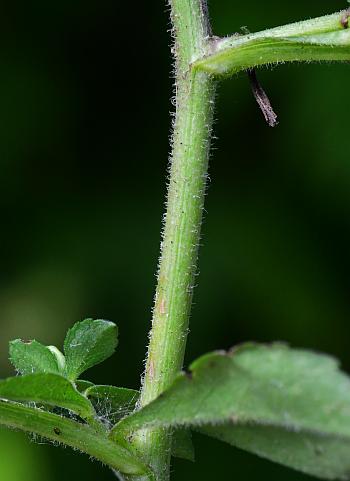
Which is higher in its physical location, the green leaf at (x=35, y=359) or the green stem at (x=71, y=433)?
the green leaf at (x=35, y=359)

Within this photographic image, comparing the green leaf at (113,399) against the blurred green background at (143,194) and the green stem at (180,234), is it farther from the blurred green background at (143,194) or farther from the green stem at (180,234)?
the blurred green background at (143,194)

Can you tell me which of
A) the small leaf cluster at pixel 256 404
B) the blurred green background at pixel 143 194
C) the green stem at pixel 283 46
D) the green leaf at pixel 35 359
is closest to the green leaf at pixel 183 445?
the small leaf cluster at pixel 256 404

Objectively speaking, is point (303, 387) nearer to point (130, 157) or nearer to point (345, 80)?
point (345, 80)

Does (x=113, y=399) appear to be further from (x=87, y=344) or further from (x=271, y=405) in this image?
(x=271, y=405)

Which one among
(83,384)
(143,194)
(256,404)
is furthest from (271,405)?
(143,194)

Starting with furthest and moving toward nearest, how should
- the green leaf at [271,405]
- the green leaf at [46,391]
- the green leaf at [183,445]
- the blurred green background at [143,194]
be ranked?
the blurred green background at [143,194] < the green leaf at [183,445] < the green leaf at [46,391] < the green leaf at [271,405]

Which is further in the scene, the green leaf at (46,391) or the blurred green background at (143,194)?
the blurred green background at (143,194)

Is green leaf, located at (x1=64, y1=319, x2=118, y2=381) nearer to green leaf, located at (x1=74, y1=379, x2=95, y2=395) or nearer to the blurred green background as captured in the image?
green leaf, located at (x1=74, y1=379, x2=95, y2=395)
